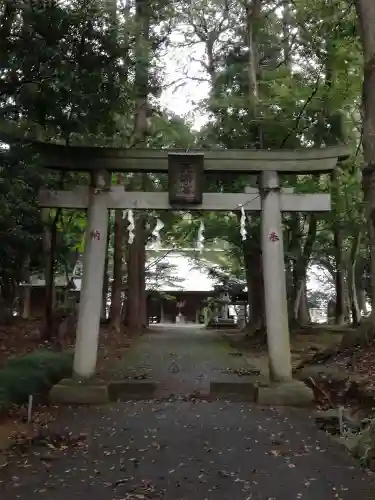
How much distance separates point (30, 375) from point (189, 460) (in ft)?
13.3

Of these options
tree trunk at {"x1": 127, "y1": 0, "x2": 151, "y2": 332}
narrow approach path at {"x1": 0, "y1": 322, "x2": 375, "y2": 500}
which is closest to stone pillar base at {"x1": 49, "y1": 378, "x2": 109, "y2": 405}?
narrow approach path at {"x1": 0, "y1": 322, "x2": 375, "y2": 500}

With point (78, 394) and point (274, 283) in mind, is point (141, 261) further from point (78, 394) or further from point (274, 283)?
point (78, 394)

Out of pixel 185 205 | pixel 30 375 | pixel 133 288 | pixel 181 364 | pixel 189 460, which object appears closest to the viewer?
pixel 189 460

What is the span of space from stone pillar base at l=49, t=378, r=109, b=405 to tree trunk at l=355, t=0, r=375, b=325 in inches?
203

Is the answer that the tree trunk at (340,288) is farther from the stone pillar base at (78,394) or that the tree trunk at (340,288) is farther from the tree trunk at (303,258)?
the stone pillar base at (78,394)

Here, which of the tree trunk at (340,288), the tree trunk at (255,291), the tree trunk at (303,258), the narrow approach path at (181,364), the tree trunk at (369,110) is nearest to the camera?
the tree trunk at (369,110)

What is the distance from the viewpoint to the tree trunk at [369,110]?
16.9 feet

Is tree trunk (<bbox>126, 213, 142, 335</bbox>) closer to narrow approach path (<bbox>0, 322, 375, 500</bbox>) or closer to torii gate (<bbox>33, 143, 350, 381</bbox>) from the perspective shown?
torii gate (<bbox>33, 143, 350, 381</bbox>)

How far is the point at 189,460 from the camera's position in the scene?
5867 millimetres

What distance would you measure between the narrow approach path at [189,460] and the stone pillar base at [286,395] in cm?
31

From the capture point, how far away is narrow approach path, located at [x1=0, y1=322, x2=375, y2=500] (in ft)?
16.1

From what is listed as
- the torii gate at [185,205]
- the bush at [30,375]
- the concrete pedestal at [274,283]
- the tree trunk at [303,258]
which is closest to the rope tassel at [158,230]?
the torii gate at [185,205]

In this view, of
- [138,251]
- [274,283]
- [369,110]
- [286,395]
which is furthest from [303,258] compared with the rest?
[369,110]

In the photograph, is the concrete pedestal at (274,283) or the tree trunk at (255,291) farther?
the tree trunk at (255,291)
